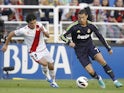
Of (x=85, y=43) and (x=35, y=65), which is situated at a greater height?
(x=85, y=43)

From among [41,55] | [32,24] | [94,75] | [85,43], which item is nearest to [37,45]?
[41,55]

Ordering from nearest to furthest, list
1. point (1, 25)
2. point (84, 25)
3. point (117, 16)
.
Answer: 1. point (84, 25)
2. point (1, 25)
3. point (117, 16)

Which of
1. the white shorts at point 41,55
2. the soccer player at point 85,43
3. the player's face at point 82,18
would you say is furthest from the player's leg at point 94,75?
the white shorts at point 41,55

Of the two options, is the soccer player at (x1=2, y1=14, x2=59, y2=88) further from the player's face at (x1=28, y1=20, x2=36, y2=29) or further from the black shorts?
the black shorts

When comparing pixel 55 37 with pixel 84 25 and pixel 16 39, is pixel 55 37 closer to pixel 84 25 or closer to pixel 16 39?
pixel 16 39

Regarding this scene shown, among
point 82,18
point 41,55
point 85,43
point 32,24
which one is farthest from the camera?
point 41,55

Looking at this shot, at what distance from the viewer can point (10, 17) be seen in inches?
964

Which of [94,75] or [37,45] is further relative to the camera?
[37,45]

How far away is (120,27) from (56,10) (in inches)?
106

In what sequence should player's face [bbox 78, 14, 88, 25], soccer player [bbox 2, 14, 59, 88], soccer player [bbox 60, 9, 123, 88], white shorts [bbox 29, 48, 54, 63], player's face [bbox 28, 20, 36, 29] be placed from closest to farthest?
1. player's face [bbox 78, 14, 88, 25]
2. soccer player [bbox 60, 9, 123, 88]
3. player's face [bbox 28, 20, 36, 29]
4. soccer player [bbox 2, 14, 59, 88]
5. white shorts [bbox 29, 48, 54, 63]

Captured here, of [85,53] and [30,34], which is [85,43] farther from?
[30,34]

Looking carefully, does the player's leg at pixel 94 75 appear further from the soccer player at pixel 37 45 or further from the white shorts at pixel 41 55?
the white shorts at pixel 41 55

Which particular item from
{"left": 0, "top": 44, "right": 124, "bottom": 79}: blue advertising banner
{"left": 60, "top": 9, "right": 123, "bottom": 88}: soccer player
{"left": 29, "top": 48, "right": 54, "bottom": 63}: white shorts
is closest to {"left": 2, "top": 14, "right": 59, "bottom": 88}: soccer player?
{"left": 29, "top": 48, "right": 54, "bottom": 63}: white shorts

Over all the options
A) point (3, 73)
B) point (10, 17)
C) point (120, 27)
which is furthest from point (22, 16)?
point (120, 27)
